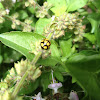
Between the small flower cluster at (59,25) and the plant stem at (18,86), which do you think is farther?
the small flower cluster at (59,25)

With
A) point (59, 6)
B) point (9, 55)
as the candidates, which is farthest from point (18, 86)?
point (9, 55)

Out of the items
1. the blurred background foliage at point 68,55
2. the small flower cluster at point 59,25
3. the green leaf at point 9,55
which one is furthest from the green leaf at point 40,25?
the green leaf at point 9,55

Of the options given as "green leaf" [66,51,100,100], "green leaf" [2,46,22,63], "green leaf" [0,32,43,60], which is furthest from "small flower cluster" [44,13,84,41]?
"green leaf" [2,46,22,63]

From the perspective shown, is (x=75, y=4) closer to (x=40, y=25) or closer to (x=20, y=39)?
(x=40, y=25)

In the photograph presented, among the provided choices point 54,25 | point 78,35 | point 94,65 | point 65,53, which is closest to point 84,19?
point 78,35

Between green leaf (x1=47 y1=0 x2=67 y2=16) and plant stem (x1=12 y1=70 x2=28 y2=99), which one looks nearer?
plant stem (x1=12 y1=70 x2=28 y2=99)

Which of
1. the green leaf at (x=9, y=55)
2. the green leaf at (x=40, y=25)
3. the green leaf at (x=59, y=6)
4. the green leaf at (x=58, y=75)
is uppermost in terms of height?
the green leaf at (x=59, y=6)

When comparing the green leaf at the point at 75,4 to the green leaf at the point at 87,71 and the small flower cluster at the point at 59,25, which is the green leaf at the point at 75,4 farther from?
the green leaf at the point at 87,71

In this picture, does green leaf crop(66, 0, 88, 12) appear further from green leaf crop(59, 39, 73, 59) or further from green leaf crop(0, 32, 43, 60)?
green leaf crop(0, 32, 43, 60)

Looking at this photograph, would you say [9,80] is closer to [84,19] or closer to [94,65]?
[94,65]

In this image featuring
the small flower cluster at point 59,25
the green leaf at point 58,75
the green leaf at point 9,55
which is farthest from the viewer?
the green leaf at point 9,55
